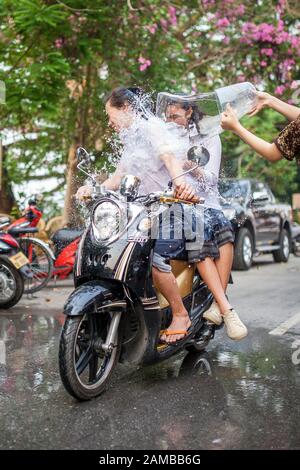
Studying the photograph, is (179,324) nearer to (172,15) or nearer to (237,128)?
(237,128)

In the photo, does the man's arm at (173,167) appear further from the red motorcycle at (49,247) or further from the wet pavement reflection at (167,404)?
the red motorcycle at (49,247)

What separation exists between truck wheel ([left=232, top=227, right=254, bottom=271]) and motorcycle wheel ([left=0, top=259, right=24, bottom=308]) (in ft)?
16.7

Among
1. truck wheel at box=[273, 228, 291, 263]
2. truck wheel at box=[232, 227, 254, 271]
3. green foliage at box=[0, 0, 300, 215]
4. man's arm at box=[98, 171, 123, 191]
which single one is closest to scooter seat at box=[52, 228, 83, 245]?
green foliage at box=[0, 0, 300, 215]

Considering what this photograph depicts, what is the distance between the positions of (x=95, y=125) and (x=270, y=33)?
4.19 m

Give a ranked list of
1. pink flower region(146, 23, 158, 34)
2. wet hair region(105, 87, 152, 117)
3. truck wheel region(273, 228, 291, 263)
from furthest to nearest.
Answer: truck wheel region(273, 228, 291, 263)
pink flower region(146, 23, 158, 34)
wet hair region(105, 87, 152, 117)

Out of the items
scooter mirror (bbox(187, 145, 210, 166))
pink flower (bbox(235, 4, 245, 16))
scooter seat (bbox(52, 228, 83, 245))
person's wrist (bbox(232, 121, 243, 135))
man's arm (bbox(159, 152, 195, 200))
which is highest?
pink flower (bbox(235, 4, 245, 16))

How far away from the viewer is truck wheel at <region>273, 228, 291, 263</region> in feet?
44.5

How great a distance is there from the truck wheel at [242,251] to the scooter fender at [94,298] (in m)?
7.83

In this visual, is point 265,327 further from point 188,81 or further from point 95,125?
point 188,81

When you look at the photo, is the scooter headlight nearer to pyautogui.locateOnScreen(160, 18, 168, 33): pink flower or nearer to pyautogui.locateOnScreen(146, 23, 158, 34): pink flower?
pyautogui.locateOnScreen(146, 23, 158, 34): pink flower

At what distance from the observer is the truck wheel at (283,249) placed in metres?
13.6

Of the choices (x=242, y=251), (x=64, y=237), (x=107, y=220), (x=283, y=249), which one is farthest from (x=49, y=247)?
(x=283, y=249)

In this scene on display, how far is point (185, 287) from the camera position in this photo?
4465 mm

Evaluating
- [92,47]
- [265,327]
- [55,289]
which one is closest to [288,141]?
[265,327]
